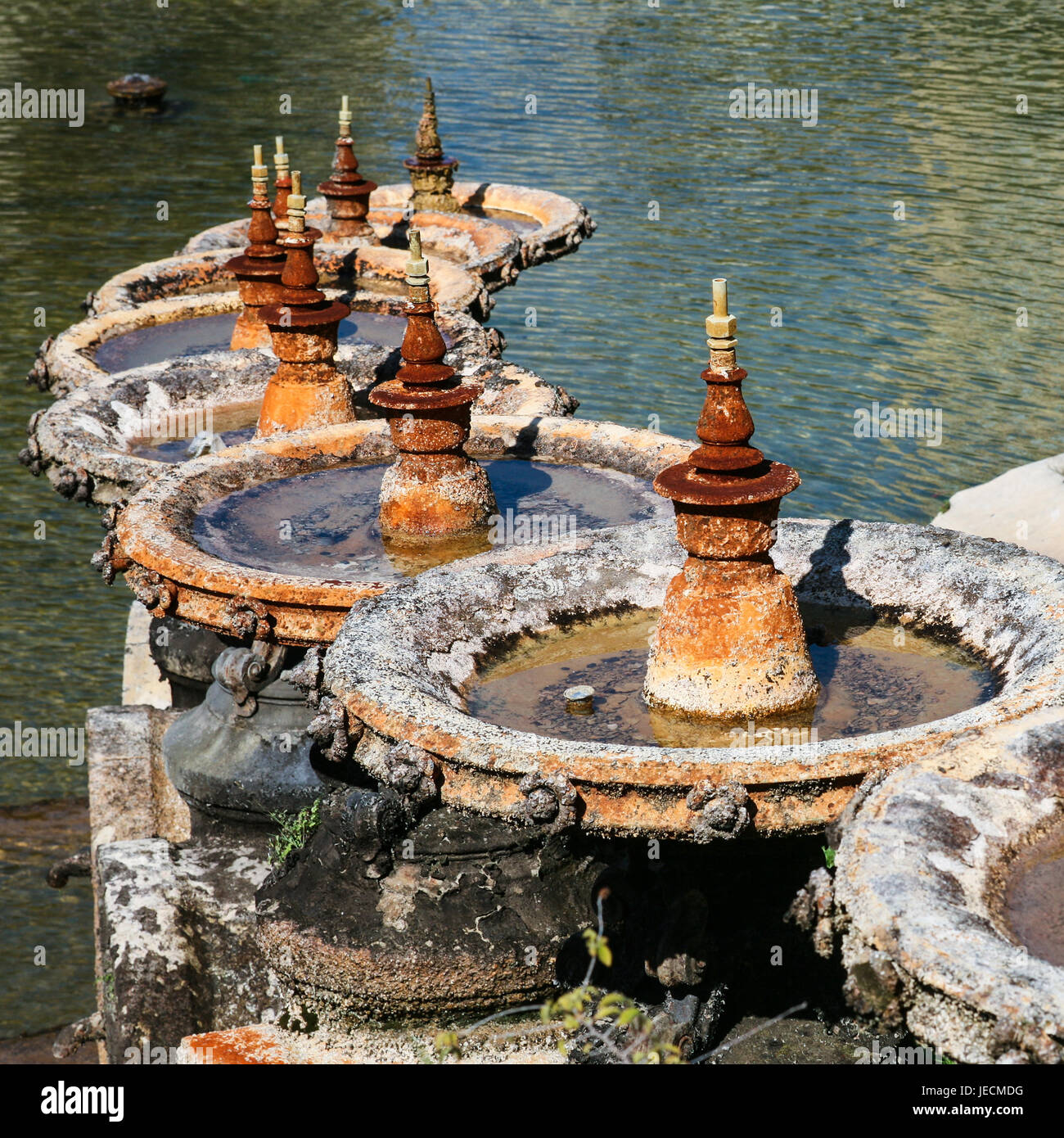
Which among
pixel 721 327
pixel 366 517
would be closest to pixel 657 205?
pixel 366 517

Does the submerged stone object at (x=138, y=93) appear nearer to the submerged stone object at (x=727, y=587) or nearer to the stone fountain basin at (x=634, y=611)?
the stone fountain basin at (x=634, y=611)

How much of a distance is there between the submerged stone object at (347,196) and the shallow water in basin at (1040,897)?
10071mm

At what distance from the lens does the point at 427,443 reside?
690cm

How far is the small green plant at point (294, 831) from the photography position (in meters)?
6.80

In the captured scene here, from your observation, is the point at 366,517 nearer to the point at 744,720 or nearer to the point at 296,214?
the point at 296,214

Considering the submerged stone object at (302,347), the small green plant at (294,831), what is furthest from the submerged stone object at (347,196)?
the small green plant at (294,831)

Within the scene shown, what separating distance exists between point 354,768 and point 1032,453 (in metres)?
9.27

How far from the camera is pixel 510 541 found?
7008mm

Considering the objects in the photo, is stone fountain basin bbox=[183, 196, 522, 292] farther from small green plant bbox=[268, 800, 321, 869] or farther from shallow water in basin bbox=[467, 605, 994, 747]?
shallow water in basin bbox=[467, 605, 994, 747]

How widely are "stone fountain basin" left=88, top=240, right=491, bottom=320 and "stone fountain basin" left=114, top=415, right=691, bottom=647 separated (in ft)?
11.8

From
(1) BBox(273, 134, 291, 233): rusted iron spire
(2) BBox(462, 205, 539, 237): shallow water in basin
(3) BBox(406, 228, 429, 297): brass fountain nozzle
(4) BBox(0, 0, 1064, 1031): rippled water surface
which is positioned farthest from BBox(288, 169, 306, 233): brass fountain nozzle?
(2) BBox(462, 205, 539, 237): shallow water in basin

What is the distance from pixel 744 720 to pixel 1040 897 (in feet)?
4.59

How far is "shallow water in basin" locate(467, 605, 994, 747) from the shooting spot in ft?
16.9
